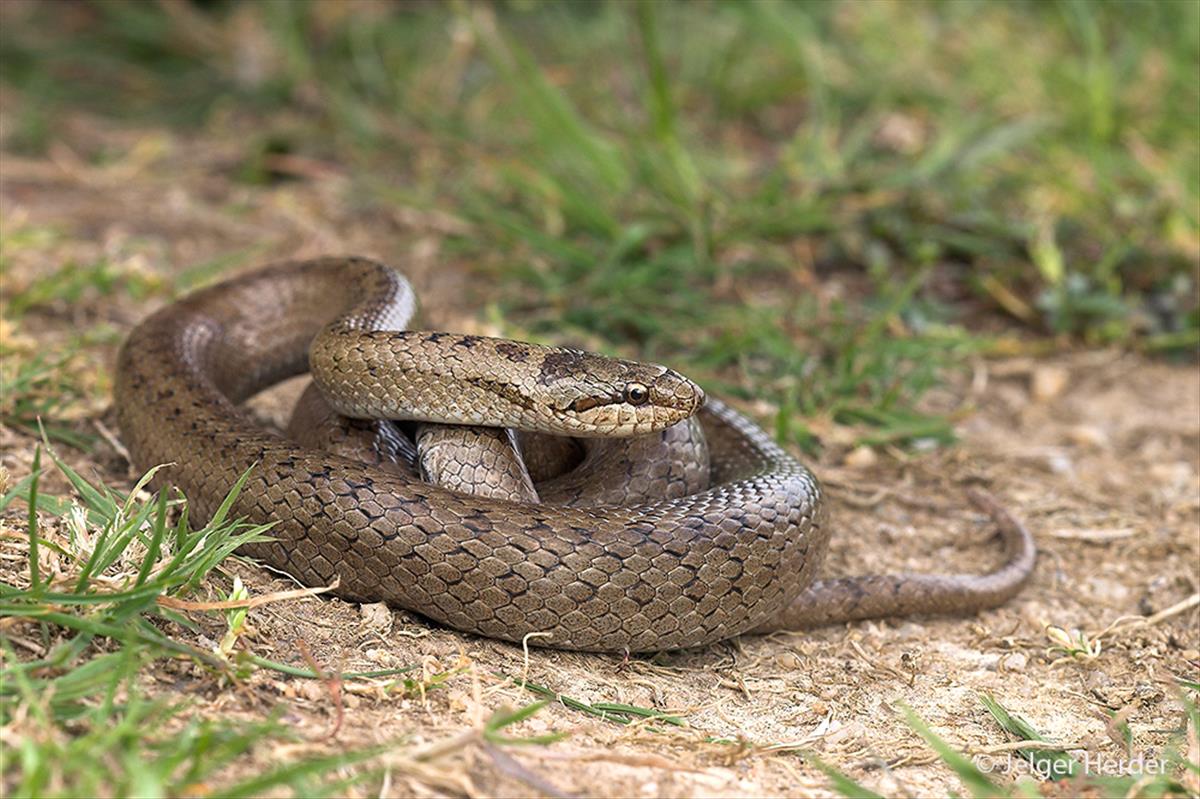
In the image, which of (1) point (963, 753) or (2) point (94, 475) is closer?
(1) point (963, 753)

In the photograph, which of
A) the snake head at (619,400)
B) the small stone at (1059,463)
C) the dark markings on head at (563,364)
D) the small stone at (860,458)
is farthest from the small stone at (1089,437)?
the dark markings on head at (563,364)

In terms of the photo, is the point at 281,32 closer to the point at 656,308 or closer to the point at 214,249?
the point at 214,249

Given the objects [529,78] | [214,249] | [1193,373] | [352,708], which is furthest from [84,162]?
[1193,373]

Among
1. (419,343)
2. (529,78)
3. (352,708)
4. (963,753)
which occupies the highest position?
(529,78)

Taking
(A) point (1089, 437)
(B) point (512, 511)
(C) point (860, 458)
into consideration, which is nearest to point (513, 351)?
(B) point (512, 511)

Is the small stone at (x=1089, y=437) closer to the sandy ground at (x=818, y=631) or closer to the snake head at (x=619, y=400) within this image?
the sandy ground at (x=818, y=631)

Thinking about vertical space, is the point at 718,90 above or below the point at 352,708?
above

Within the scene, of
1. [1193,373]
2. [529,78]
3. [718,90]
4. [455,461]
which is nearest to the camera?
[455,461]

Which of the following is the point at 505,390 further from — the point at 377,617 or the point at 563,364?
the point at 377,617
